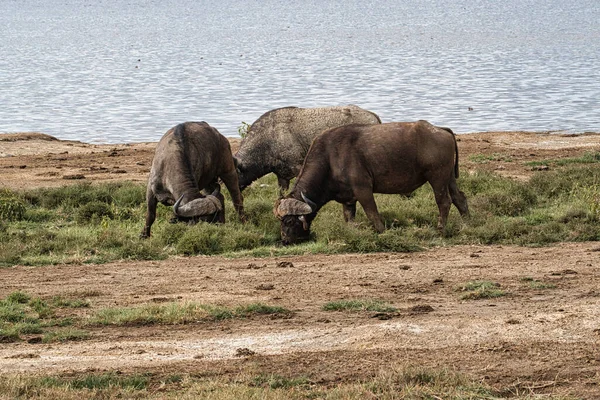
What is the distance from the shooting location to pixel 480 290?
10875mm

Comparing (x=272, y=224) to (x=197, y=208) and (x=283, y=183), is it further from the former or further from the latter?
(x=283, y=183)

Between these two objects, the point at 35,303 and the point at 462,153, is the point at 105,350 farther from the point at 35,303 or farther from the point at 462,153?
the point at 462,153

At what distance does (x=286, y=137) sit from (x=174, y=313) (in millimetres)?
7661

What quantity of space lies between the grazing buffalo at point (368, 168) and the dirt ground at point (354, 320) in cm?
128

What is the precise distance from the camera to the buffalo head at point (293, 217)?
47.5 ft

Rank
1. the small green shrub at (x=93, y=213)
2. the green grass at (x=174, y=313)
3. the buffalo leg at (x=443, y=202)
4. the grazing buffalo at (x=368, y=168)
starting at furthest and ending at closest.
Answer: the small green shrub at (x=93, y=213)
the buffalo leg at (x=443, y=202)
the grazing buffalo at (x=368, y=168)
the green grass at (x=174, y=313)

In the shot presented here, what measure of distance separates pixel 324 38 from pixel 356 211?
63.7 m

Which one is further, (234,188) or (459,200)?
(234,188)

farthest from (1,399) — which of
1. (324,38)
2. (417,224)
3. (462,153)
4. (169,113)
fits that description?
(324,38)

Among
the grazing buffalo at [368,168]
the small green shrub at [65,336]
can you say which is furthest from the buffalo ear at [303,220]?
the small green shrub at [65,336]

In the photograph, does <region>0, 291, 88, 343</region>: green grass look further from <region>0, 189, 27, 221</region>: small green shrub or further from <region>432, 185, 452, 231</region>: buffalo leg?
<region>432, 185, 452, 231</region>: buffalo leg

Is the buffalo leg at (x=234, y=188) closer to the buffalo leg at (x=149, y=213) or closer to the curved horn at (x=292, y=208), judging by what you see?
the buffalo leg at (x=149, y=213)

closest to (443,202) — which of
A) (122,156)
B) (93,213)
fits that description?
(93,213)

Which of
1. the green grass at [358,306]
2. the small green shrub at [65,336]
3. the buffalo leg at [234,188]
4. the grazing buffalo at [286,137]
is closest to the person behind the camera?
the small green shrub at [65,336]
